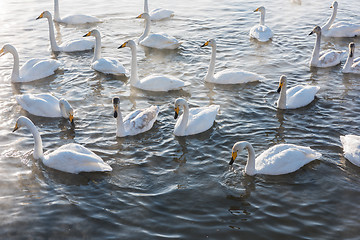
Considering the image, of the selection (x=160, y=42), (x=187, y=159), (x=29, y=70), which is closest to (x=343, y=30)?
(x=160, y=42)

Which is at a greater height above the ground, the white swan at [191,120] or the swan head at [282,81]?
the swan head at [282,81]

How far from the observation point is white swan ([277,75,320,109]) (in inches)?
496

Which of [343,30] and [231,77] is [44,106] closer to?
[231,77]

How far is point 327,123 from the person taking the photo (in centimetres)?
1195

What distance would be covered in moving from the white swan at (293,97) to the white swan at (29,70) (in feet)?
26.0

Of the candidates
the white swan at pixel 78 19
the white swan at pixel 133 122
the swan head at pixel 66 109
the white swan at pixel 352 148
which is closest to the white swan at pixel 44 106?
the swan head at pixel 66 109

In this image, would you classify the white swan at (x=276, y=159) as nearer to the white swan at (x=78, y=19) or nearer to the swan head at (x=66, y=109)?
the swan head at (x=66, y=109)

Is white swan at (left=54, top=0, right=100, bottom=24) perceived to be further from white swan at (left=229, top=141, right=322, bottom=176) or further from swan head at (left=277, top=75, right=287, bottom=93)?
white swan at (left=229, top=141, right=322, bottom=176)

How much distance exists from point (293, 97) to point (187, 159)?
14.1ft

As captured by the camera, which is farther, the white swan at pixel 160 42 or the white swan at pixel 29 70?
the white swan at pixel 160 42

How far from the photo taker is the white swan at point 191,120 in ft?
37.1

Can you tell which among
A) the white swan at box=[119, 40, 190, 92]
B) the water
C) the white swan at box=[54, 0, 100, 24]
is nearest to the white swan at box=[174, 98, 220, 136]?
the water

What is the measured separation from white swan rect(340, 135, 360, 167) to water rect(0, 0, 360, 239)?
180 mm

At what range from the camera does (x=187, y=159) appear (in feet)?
34.1
